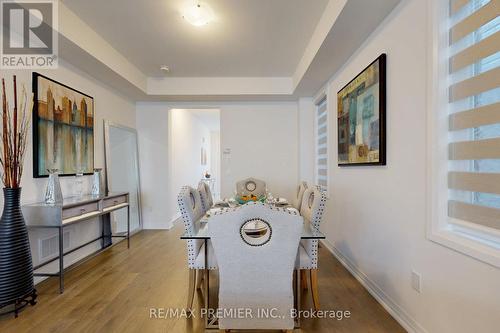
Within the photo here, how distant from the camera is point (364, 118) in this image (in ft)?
8.82

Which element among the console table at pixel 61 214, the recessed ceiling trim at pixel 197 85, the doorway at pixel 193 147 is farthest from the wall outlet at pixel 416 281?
the doorway at pixel 193 147

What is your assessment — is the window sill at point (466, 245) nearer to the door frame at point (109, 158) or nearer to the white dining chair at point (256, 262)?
the white dining chair at point (256, 262)

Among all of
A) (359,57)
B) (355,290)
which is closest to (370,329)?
(355,290)

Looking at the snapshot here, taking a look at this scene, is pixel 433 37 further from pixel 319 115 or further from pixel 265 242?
pixel 319 115

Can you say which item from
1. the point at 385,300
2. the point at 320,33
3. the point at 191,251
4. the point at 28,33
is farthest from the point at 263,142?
the point at 28,33

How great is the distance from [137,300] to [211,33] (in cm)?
291

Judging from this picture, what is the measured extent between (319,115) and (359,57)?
74.7 inches

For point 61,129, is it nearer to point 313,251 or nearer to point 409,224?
point 313,251

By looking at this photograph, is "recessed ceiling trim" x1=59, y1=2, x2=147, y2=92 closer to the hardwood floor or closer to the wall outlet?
the hardwood floor

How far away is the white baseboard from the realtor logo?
3.85 m

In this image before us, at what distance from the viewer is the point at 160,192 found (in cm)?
523

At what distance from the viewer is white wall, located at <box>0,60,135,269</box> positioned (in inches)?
Answer: 107

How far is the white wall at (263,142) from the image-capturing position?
5211mm

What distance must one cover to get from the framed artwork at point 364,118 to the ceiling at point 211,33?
32.0 inches
